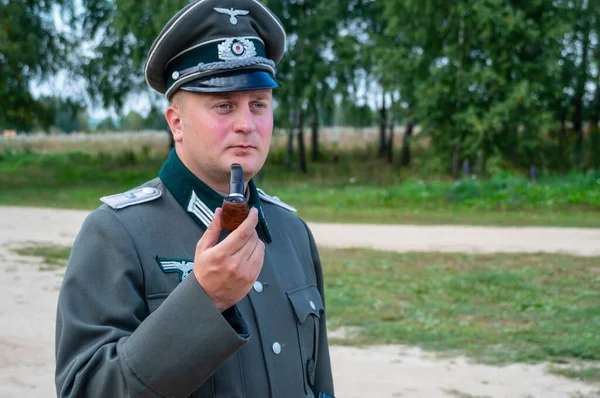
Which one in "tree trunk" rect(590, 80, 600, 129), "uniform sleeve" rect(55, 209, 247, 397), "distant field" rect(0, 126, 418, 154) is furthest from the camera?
"distant field" rect(0, 126, 418, 154)

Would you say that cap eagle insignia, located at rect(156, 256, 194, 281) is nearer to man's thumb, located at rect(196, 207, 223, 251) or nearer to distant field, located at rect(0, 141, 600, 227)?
man's thumb, located at rect(196, 207, 223, 251)

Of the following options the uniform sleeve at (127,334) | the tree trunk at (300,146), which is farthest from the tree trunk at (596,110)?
the uniform sleeve at (127,334)

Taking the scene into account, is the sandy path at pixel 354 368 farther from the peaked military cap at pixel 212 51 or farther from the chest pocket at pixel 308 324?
the peaked military cap at pixel 212 51

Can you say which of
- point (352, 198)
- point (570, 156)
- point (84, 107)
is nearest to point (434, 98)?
point (570, 156)

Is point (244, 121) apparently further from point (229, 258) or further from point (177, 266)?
point (229, 258)

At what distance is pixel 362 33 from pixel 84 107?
34.7 feet

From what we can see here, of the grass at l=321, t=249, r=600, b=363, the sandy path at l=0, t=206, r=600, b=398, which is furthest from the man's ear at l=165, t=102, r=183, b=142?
the grass at l=321, t=249, r=600, b=363

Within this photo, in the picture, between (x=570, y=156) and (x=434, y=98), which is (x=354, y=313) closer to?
(x=434, y=98)

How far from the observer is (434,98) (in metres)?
23.8

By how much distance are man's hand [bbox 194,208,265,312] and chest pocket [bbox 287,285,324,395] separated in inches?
20.1

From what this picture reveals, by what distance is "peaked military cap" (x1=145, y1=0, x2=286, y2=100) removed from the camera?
1.93 meters

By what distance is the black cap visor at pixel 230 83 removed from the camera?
6.23 ft

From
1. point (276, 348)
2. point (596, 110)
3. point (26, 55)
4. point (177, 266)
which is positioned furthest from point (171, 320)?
point (596, 110)

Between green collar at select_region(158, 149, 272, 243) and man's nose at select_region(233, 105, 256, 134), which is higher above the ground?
man's nose at select_region(233, 105, 256, 134)
